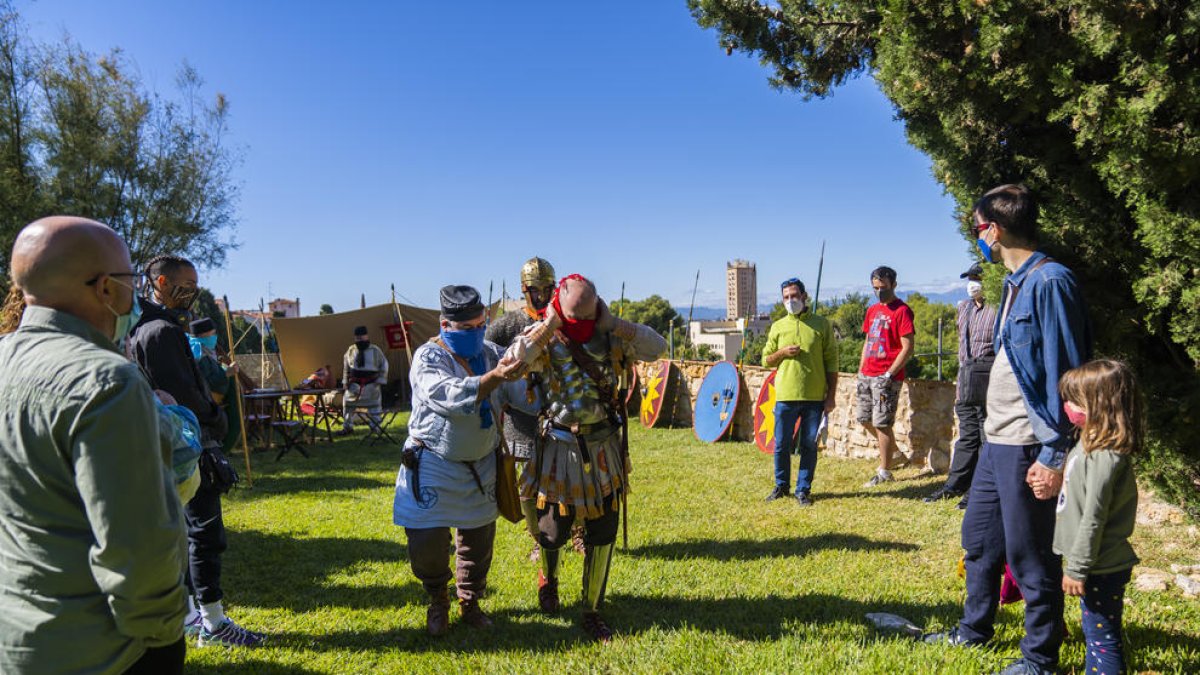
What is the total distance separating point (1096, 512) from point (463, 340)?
8.68 feet

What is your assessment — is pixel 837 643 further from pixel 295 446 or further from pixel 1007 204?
pixel 295 446

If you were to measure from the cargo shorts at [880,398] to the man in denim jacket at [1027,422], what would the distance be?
3688mm

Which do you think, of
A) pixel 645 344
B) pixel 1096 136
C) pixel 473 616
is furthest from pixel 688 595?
pixel 1096 136

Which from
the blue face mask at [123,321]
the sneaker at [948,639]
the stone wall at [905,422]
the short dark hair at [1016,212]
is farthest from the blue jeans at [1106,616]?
the stone wall at [905,422]

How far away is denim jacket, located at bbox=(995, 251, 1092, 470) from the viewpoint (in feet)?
8.36

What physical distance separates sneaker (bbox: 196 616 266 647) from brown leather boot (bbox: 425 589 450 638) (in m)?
0.87

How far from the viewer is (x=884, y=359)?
6.56 m

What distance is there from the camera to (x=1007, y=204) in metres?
2.77

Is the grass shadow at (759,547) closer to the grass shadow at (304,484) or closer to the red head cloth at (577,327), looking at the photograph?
the red head cloth at (577,327)

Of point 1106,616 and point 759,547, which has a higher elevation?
point 1106,616

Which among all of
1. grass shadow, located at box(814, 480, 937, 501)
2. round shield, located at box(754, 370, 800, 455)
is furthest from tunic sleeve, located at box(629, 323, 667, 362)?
round shield, located at box(754, 370, 800, 455)

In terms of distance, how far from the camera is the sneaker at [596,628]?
338cm

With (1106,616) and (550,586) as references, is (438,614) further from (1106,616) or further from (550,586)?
(1106,616)

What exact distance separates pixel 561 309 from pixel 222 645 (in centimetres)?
238
